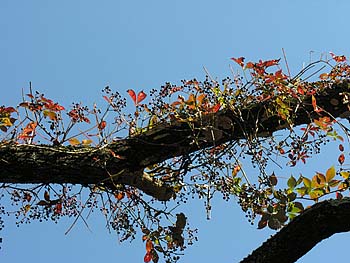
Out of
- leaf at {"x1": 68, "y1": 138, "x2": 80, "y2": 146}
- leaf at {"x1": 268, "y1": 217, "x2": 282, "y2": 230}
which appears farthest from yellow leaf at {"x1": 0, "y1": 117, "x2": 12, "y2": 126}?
leaf at {"x1": 268, "y1": 217, "x2": 282, "y2": 230}

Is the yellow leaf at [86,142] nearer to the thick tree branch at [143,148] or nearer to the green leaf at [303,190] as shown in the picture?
the thick tree branch at [143,148]

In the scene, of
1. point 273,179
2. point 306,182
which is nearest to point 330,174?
point 306,182

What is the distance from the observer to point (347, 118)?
7.72ft

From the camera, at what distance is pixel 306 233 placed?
1.59m

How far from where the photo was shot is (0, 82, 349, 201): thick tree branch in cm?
217

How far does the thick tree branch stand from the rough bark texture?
2.13ft

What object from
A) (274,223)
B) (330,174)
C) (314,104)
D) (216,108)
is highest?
(216,108)

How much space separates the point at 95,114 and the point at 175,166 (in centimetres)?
41

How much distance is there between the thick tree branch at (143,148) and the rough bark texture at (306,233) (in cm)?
65

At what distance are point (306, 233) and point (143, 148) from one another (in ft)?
2.69

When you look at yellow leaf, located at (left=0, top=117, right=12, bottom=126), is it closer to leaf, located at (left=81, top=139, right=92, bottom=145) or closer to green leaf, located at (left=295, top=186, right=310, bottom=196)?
leaf, located at (left=81, top=139, right=92, bottom=145)

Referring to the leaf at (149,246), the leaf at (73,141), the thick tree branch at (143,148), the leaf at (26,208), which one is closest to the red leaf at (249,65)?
the thick tree branch at (143,148)

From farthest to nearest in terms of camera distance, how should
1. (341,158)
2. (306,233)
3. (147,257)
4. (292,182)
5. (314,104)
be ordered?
(147,257) → (341,158) → (292,182) → (314,104) → (306,233)

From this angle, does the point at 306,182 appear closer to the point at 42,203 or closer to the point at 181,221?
the point at 181,221
